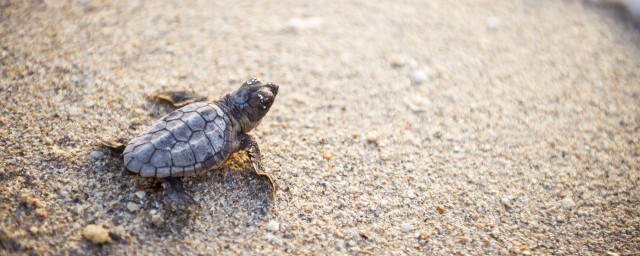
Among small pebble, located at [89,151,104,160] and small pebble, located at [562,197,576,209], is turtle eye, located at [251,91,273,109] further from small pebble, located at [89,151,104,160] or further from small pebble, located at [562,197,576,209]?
small pebble, located at [562,197,576,209]

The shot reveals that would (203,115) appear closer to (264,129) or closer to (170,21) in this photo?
(264,129)

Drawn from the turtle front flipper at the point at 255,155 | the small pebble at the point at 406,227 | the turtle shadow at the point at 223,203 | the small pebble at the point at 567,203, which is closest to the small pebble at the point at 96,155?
the turtle shadow at the point at 223,203

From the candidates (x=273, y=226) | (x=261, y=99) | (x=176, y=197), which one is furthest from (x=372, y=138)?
(x=176, y=197)

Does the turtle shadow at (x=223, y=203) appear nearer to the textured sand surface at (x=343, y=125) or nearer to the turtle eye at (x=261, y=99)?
the textured sand surface at (x=343, y=125)

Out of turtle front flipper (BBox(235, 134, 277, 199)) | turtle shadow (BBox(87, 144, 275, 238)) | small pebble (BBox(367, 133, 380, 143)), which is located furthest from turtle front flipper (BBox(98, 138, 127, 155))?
small pebble (BBox(367, 133, 380, 143))

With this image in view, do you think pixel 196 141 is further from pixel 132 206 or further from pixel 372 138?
pixel 372 138

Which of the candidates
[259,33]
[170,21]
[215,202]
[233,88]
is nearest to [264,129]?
[233,88]

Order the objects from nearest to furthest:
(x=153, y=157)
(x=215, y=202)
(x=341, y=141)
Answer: (x=153, y=157) < (x=215, y=202) < (x=341, y=141)
